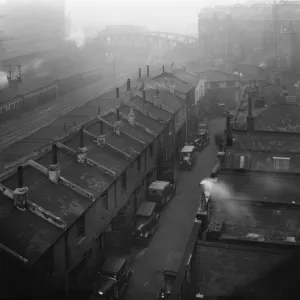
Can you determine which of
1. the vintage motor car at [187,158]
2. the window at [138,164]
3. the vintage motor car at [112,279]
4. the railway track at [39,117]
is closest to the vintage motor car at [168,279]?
the vintage motor car at [112,279]

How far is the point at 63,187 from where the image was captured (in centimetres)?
1792

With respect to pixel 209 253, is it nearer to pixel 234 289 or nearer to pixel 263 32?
pixel 234 289

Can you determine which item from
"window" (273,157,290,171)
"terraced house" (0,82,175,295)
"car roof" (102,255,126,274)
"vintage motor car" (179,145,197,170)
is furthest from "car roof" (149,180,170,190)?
"car roof" (102,255,126,274)

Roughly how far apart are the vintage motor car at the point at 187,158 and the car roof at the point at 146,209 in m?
8.77

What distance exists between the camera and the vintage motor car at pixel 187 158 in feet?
107

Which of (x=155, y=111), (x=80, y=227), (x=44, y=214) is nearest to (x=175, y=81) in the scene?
(x=155, y=111)

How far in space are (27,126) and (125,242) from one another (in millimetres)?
16596

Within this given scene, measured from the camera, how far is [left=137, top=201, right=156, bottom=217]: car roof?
23.0 meters

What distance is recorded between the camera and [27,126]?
3388 centimetres

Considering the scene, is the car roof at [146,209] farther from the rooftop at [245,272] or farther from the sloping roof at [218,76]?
the sloping roof at [218,76]

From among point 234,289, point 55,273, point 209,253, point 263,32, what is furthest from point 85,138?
point 263,32

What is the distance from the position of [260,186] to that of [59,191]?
7.78 metres

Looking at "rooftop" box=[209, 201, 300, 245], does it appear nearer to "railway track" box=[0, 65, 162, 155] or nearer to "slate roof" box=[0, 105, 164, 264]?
"slate roof" box=[0, 105, 164, 264]

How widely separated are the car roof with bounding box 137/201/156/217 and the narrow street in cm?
95
